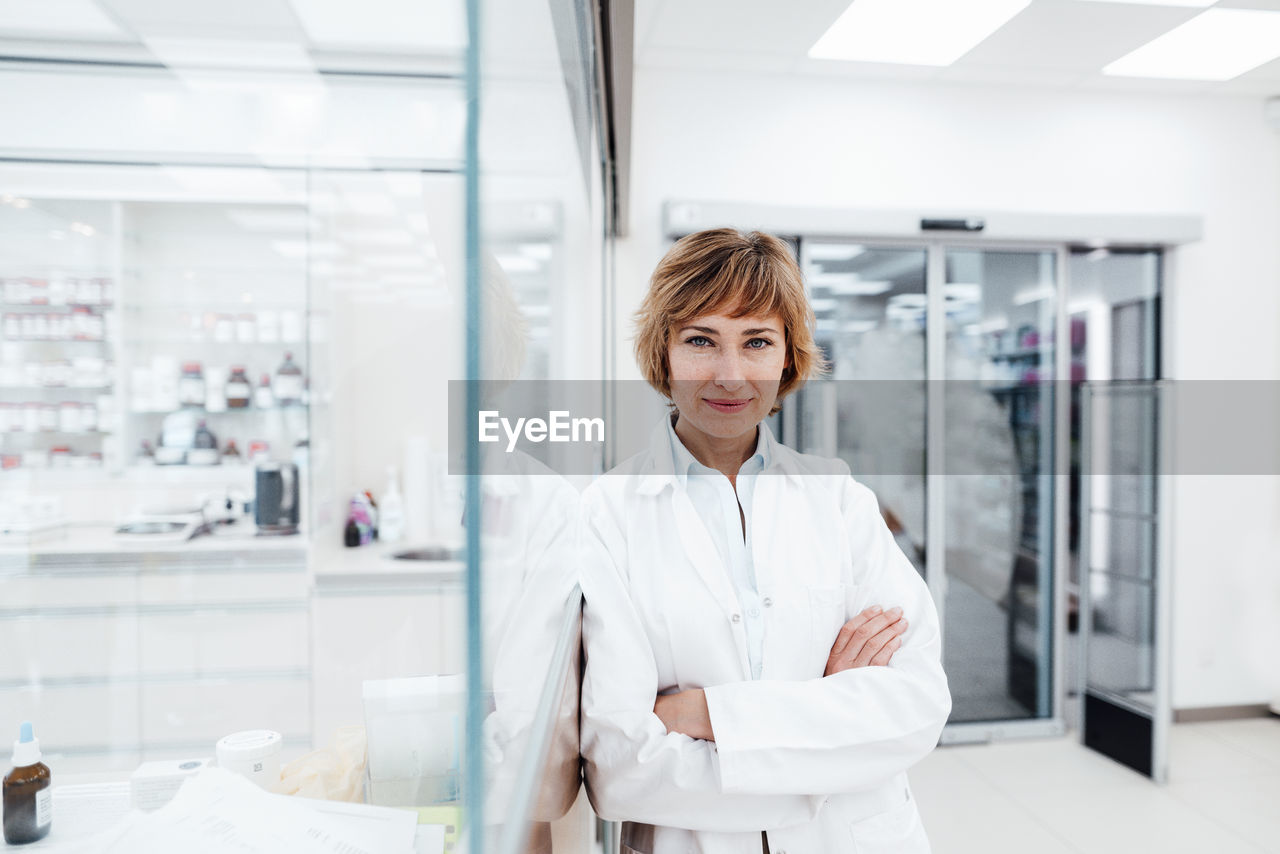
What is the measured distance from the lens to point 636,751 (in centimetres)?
94

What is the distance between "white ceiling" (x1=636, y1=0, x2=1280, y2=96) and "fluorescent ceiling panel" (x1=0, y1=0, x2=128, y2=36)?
1.97 metres

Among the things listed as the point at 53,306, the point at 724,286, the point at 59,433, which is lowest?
the point at 59,433

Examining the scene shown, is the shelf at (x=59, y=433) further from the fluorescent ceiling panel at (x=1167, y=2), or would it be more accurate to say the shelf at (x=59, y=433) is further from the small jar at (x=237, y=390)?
the fluorescent ceiling panel at (x=1167, y=2)

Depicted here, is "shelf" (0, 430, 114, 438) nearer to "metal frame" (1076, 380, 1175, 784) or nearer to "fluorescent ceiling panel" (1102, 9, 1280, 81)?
"metal frame" (1076, 380, 1175, 784)

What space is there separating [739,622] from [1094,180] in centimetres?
352

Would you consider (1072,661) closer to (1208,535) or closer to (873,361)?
(1208,535)

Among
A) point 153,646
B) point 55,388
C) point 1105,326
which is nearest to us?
point 153,646

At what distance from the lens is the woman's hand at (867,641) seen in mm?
1049

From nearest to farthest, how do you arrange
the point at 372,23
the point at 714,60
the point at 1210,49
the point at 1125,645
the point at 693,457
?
the point at 693,457, the point at 372,23, the point at 1210,49, the point at 714,60, the point at 1125,645

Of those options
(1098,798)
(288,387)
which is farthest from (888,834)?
(288,387)

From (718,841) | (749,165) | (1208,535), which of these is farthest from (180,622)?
(1208,535)

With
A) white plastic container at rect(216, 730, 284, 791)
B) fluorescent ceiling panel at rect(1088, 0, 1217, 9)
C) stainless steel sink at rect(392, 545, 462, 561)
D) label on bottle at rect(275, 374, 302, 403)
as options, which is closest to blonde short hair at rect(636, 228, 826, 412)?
white plastic container at rect(216, 730, 284, 791)

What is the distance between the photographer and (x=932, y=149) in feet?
11.3

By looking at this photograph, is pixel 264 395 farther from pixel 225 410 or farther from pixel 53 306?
pixel 53 306
